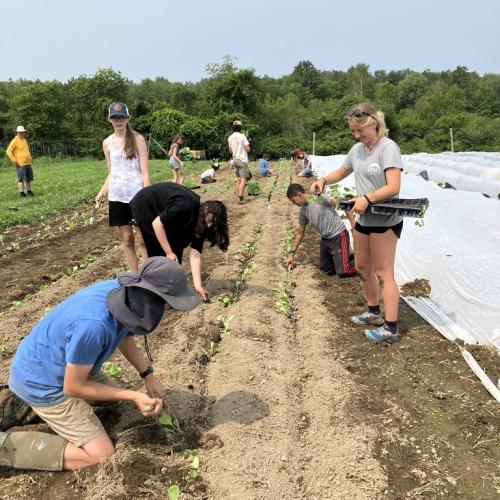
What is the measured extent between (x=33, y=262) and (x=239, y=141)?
5.50m

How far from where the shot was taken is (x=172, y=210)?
4.06m

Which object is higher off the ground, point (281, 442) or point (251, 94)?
point (251, 94)

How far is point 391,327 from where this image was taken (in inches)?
156

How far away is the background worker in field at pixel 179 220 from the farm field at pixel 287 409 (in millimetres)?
711

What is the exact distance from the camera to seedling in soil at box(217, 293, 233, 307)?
4820 mm

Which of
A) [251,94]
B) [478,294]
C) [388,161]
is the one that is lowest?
[478,294]

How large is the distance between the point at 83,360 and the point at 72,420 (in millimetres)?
526

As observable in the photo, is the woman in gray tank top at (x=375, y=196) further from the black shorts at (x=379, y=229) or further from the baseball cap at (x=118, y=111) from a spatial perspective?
the baseball cap at (x=118, y=111)

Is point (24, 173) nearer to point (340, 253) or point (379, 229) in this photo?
point (340, 253)

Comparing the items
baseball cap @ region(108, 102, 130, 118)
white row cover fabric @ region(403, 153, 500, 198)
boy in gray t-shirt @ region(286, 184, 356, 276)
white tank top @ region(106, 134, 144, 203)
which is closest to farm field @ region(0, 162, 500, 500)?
boy in gray t-shirt @ region(286, 184, 356, 276)

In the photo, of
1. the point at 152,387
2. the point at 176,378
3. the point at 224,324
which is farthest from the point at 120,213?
the point at 152,387

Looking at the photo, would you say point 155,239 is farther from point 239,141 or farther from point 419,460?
point 239,141

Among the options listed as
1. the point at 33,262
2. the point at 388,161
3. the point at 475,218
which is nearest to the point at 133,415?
the point at 388,161

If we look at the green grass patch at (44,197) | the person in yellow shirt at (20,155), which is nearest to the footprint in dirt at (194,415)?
the green grass patch at (44,197)
